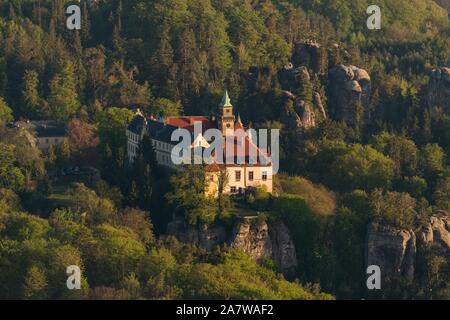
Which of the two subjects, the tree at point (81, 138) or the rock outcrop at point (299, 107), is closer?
the tree at point (81, 138)

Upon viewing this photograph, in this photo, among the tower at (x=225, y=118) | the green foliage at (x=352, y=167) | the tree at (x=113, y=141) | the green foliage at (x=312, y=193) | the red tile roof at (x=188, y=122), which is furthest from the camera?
the green foliage at (x=352, y=167)

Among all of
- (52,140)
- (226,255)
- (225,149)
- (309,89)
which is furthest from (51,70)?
(226,255)

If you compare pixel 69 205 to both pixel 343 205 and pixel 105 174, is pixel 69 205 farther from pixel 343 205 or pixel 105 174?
pixel 343 205

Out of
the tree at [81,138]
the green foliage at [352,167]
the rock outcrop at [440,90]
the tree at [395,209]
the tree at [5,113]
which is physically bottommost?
the tree at [395,209]

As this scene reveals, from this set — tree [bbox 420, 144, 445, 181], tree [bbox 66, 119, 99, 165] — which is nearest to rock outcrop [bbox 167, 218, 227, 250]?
tree [bbox 66, 119, 99, 165]

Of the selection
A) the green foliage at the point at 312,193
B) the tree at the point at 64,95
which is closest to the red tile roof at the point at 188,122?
the green foliage at the point at 312,193

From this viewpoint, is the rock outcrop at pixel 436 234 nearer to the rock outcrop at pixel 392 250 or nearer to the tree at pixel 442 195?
the rock outcrop at pixel 392 250
